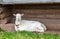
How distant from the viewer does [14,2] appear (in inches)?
325

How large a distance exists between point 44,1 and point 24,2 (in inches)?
27.0

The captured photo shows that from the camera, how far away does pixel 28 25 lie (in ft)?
27.6

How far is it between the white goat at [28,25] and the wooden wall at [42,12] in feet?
1.42

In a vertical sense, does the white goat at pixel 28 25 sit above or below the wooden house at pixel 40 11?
below

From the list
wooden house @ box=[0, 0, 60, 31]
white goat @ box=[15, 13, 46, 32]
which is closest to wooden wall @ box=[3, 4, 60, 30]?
A: wooden house @ box=[0, 0, 60, 31]

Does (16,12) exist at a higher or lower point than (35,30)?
higher

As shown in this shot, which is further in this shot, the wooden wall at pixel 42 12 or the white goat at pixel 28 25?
the wooden wall at pixel 42 12

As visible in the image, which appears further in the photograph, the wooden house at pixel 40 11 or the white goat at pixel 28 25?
the wooden house at pixel 40 11

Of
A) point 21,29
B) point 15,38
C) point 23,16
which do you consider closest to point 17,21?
Result: point 21,29

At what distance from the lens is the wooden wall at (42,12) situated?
8.73 metres

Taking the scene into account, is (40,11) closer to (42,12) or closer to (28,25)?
(42,12)

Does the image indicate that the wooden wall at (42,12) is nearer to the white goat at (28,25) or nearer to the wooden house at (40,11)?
the wooden house at (40,11)

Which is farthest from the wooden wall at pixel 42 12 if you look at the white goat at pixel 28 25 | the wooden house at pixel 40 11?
the white goat at pixel 28 25

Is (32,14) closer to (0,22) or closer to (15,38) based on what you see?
(0,22)
